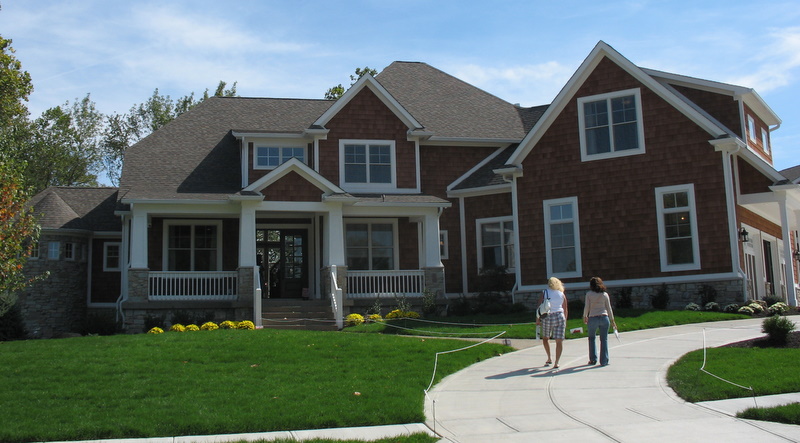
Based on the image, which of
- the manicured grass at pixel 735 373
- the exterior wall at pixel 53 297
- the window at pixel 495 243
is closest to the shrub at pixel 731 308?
the manicured grass at pixel 735 373

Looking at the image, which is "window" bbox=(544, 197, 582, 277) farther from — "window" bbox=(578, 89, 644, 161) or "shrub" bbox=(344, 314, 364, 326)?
"shrub" bbox=(344, 314, 364, 326)

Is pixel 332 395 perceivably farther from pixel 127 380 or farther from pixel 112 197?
pixel 112 197

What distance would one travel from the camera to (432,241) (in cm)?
2470

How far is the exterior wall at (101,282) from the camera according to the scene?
1096 inches

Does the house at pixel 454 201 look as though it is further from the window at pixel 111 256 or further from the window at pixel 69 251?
the window at pixel 69 251

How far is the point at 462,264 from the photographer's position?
87.0 feet

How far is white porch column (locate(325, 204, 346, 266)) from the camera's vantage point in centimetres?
2342

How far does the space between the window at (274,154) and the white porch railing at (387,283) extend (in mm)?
4644

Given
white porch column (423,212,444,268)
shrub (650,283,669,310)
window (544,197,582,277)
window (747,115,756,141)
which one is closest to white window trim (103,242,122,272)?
white porch column (423,212,444,268)

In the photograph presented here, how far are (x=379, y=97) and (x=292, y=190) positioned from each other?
4953 mm

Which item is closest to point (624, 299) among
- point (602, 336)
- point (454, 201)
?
point (454, 201)

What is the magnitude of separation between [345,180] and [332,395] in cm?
1576

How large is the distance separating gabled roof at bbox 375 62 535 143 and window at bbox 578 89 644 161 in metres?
4.92

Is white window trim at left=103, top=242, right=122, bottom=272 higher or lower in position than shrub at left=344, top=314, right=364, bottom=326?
higher
